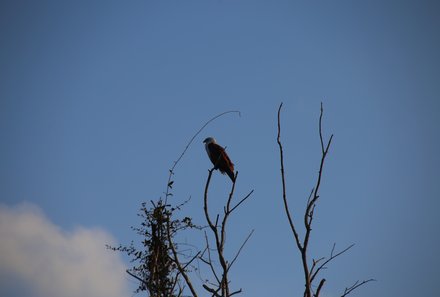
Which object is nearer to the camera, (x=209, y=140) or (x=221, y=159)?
(x=221, y=159)

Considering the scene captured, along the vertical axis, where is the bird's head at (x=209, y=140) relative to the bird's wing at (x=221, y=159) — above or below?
above

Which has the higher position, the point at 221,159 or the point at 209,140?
the point at 209,140

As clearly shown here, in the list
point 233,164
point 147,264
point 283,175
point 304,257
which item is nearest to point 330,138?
point 283,175

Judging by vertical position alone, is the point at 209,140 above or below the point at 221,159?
above

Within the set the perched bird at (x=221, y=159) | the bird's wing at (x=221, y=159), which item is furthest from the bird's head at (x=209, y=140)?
the bird's wing at (x=221, y=159)

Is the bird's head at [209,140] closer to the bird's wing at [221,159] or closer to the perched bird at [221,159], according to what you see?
the perched bird at [221,159]

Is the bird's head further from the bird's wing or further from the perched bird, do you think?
the bird's wing

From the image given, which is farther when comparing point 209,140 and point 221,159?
point 209,140

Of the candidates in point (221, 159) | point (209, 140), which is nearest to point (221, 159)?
point (221, 159)

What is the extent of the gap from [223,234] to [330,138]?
1.01m

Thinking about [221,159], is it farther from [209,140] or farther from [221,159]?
[209,140]

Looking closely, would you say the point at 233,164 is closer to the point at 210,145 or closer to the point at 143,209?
the point at 210,145

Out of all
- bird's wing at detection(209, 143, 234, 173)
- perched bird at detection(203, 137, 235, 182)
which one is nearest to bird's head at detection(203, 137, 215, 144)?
perched bird at detection(203, 137, 235, 182)

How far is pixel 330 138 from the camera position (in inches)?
112
